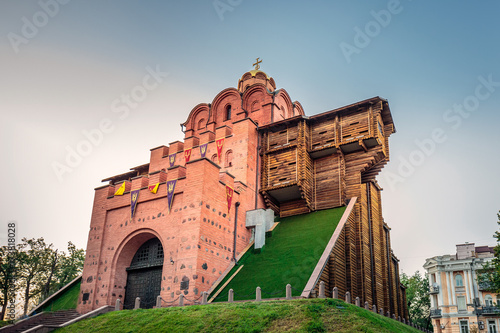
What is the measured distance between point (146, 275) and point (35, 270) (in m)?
13.7

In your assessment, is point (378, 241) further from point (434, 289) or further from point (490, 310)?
point (434, 289)

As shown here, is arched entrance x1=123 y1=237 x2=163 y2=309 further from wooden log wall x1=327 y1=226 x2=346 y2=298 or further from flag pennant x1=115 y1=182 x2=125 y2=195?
wooden log wall x1=327 y1=226 x2=346 y2=298

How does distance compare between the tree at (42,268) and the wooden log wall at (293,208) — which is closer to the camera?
the wooden log wall at (293,208)

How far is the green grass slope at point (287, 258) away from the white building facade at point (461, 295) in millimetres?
22200

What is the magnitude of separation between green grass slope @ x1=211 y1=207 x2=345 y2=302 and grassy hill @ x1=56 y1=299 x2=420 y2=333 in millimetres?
2423

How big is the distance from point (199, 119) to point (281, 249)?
1269cm

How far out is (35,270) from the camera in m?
30.0

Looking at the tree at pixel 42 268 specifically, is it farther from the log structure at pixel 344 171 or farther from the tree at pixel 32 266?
the log structure at pixel 344 171

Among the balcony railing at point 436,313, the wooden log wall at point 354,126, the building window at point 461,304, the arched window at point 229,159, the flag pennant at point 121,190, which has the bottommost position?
the balcony railing at point 436,313

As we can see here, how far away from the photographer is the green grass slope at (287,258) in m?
17.3

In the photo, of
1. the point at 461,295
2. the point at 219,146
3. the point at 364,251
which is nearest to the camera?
the point at 364,251

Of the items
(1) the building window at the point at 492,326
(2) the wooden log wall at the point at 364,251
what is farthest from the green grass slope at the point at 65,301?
(1) the building window at the point at 492,326

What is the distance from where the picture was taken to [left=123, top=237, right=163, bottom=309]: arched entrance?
20062 millimetres

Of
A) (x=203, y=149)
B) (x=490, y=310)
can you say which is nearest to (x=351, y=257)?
(x=203, y=149)
